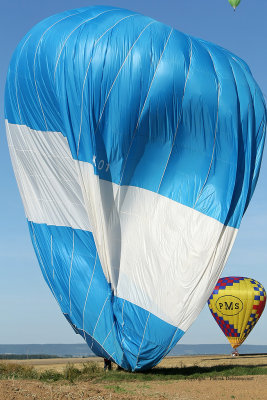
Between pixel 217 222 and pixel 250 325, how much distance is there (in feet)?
70.2

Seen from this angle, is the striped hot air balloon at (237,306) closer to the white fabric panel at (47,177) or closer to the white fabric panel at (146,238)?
the white fabric panel at (146,238)

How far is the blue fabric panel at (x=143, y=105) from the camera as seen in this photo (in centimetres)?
1898

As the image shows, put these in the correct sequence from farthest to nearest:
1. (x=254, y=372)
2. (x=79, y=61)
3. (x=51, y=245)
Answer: (x=254, y=372) → (x=51, y=245) → (x=79, y=61)

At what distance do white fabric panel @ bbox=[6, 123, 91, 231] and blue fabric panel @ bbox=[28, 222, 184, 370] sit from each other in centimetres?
54

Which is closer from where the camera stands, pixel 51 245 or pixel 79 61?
pixel 79 61

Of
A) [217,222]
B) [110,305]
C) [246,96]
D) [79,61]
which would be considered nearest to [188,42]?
[246,96]

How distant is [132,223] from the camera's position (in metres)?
19.7

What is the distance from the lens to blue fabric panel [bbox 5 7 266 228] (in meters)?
19.0

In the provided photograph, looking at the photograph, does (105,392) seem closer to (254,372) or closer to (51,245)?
(51,245)

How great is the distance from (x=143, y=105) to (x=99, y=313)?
6.75 m

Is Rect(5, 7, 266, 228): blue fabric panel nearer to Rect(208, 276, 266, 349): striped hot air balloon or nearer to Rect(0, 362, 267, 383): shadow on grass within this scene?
Rect(0, 362, 267, 383): shadow on grass

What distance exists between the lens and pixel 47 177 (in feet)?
66.7

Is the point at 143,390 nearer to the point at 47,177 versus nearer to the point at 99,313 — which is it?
the point at 99,313

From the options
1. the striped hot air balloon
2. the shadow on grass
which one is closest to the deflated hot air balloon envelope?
the shadow on grass
